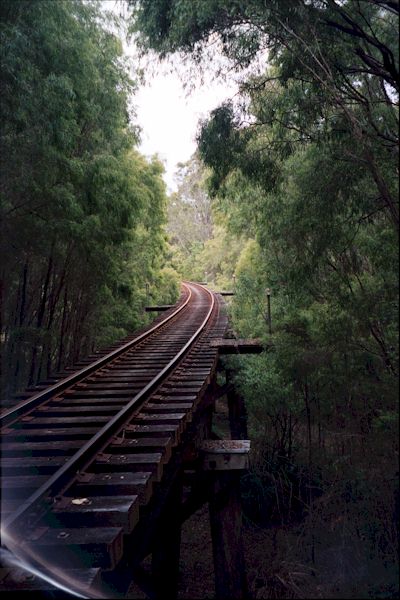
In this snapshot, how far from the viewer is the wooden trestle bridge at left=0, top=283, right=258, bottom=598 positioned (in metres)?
2.20

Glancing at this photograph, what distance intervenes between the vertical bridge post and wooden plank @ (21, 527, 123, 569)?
3.61m

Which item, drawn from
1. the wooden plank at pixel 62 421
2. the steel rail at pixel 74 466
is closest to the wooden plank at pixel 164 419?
the steel rail at pixel 74 466

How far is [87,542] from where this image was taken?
2.55 meters

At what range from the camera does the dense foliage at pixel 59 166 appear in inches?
255

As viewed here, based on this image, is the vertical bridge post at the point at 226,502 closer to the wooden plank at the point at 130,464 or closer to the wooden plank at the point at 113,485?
the wooden plank at the point at 130,464

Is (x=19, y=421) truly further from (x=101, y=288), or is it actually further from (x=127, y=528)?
(x=101, y=288)

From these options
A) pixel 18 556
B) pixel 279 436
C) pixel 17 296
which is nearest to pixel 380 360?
pixel 18 556

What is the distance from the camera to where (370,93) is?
5.73 m

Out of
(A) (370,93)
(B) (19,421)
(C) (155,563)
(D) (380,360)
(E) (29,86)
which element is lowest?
(C) (155,563)

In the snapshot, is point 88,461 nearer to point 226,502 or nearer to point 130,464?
point 130,464

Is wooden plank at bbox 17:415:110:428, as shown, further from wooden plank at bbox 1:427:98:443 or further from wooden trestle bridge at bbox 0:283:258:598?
wooden plank at bbox 1:427:98:443

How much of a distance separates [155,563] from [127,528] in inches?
145

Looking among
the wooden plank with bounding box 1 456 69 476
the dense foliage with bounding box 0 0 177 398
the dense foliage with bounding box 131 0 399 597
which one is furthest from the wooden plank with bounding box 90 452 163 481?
the dense foliage with bounding box 0 0 177 398

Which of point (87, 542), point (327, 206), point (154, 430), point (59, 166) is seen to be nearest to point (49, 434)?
point (154, 430)
